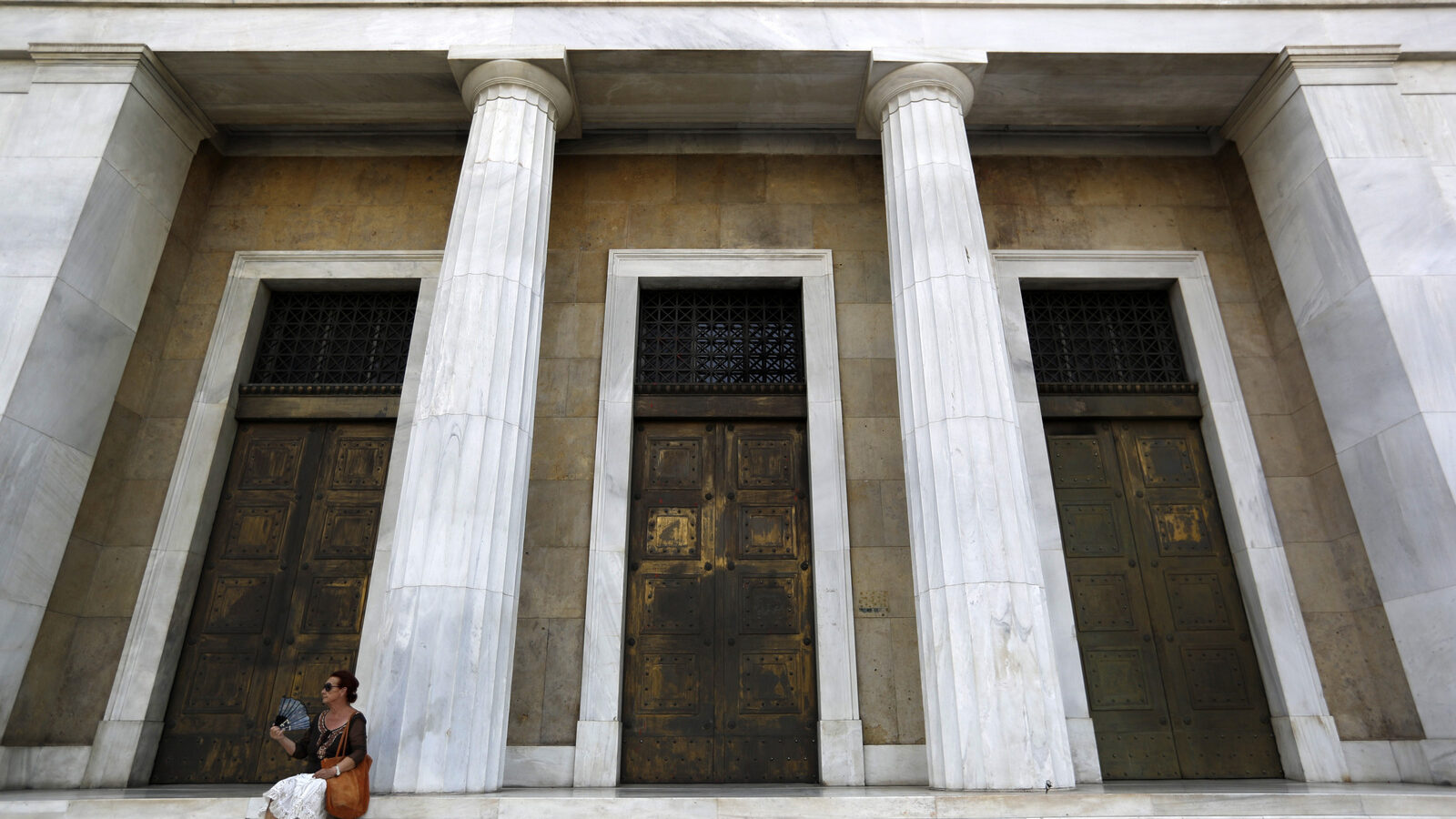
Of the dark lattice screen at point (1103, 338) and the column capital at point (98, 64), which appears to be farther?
the dark lattice screen at point (1103, 338)

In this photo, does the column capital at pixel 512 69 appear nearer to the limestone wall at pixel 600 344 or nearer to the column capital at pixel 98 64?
the limestone wall at pixel 600 344

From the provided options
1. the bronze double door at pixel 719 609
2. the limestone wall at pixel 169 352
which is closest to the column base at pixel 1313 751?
the bronze double door at pixel 719 609

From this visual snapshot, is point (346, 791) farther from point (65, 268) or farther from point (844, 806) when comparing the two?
point (65, 268)

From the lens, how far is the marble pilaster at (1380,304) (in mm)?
7738

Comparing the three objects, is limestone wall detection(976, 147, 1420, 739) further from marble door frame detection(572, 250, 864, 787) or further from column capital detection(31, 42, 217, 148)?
column capital detection(31, 42, 217, 148)

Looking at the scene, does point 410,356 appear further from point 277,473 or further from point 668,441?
point 668,441

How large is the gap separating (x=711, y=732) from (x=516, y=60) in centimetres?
732

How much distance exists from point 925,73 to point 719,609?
6.17m

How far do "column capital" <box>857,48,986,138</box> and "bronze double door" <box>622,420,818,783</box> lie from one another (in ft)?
12.8

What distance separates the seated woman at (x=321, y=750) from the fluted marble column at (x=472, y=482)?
0.66 m

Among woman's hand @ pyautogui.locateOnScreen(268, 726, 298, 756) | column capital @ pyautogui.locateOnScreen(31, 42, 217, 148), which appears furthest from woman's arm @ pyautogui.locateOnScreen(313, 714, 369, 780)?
column capital @ pyautogui.locateOnScreen(31, 42, 217, 148)

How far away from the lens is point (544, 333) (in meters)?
10.1

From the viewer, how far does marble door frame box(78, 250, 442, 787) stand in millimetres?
8383

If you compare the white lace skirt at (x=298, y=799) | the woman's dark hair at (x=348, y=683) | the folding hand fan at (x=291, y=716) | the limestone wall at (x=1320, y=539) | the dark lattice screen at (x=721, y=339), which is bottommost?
the white lace skirt at (x=298, y=799)
